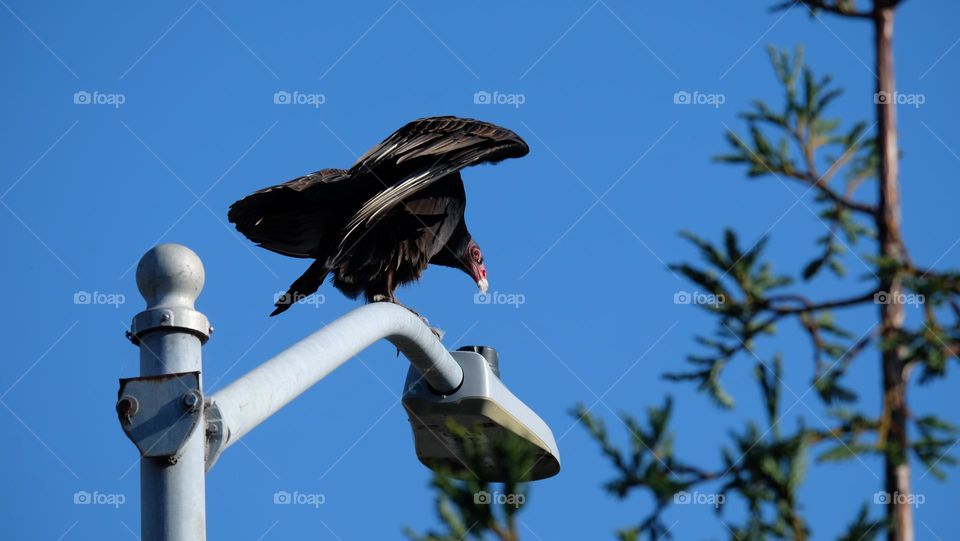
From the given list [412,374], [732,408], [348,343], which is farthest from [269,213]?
[732,408]

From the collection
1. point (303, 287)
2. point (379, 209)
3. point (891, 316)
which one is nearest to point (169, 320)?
point (891, 316)

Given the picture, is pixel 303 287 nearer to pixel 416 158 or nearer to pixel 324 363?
pixel 416 158

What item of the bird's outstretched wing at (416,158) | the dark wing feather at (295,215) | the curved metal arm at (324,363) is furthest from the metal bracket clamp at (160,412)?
the dark wing feather at (295,215)

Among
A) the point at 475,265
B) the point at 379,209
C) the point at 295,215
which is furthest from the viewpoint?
the point at 475,265

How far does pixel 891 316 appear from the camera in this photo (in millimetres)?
2678

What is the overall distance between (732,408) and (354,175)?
2986 mm

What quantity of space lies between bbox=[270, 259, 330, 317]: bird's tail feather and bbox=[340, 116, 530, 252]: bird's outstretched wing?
167 mm

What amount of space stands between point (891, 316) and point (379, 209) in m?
3.15

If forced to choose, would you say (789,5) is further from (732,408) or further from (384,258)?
(384,258)

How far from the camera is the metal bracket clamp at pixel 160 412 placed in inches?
104

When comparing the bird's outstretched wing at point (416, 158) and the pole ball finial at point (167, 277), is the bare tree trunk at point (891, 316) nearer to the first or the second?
the pole ball finial at point (167, 277)

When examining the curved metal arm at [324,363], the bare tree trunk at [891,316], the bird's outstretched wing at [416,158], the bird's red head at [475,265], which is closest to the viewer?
the bare tree trunk at [891,316]

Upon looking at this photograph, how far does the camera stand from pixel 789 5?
362cm

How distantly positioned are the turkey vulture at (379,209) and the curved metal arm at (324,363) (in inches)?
54.8
